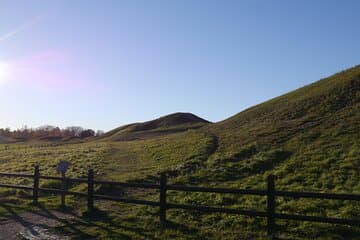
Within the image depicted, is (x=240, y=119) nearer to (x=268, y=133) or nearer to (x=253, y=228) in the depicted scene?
(x=268, y=133)

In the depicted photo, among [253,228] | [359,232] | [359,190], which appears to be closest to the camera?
[359,232]

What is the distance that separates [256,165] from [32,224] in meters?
12.4

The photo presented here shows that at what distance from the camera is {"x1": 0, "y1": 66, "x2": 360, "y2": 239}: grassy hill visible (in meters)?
13.9

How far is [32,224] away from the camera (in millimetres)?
15609

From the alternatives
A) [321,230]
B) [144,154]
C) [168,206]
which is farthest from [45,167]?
[321,230]

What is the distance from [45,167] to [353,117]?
68.1 feet

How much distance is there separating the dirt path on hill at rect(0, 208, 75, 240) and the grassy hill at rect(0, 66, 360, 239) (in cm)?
86

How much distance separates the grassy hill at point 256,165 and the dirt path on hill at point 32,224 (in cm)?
86

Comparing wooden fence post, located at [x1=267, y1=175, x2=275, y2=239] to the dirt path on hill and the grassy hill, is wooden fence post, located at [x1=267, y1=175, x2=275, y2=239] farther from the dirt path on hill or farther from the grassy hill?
the dirt path on hill

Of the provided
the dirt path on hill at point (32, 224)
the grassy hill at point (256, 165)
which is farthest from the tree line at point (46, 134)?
the dirt path on hill at point (32, 224)

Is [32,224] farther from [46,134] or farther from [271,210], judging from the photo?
[46,134]

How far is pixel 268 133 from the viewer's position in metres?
33.4

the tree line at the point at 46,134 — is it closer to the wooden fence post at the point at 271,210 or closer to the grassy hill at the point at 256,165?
the grassy hill at the point at 256,165

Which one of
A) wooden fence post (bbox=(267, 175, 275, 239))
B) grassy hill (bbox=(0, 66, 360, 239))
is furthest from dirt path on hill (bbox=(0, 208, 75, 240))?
wooden fence post (bbox=(267, 175, 275, 239))
